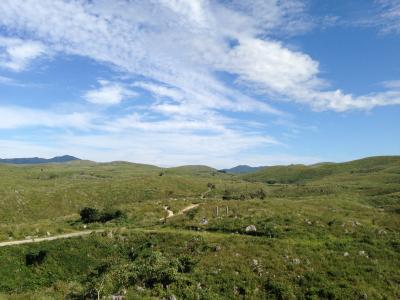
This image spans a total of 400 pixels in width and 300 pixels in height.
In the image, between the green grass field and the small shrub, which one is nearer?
the green grass field

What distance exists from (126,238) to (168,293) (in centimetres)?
1440

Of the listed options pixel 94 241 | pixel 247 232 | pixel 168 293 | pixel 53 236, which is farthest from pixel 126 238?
pixel 168 293

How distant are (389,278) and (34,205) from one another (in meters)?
67.8

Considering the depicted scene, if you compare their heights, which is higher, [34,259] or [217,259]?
[217,259]

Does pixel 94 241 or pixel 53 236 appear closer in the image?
pixel 94 241

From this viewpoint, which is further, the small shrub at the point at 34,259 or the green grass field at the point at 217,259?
the small shrub at the point at 34,259

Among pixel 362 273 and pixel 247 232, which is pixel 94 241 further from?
pixel 362 273

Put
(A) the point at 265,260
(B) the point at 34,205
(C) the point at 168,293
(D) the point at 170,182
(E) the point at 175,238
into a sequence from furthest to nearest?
(D) the point at 170,182, (B) the point at 34,205, (E) the point at 175,238, (A) the point at 265,260, (C) the point at 168,293

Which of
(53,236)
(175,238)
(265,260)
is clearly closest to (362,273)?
(265,260)

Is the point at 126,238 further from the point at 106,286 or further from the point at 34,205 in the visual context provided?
the point at 34,205

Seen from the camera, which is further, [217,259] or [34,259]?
[34,259]

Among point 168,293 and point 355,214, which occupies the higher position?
point 355,214

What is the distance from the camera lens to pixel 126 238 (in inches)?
1411

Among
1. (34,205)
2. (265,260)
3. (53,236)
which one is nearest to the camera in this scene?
(265,260)
